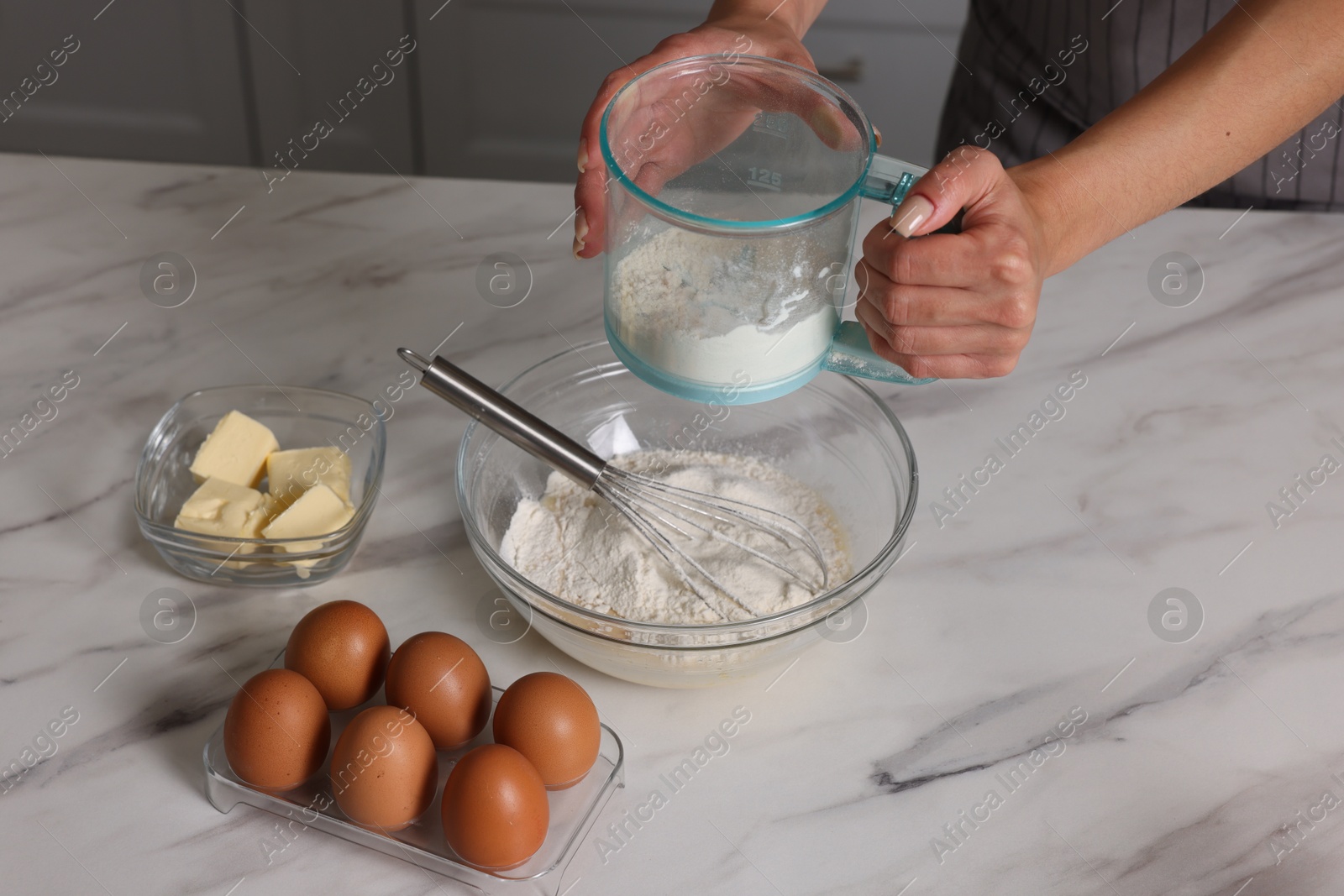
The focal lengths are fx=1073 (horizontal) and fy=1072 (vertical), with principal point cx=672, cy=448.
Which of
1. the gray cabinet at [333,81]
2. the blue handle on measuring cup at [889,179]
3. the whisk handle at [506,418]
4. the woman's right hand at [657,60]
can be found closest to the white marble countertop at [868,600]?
the whisk handle at [506,418]

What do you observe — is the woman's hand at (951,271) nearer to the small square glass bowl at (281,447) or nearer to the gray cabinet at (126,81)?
the small square glass bowl at (281,447)

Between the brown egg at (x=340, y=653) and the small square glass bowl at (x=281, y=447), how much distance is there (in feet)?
0.33

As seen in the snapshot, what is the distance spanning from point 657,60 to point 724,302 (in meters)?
0.32

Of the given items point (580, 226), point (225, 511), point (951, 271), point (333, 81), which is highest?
point (951, 271)

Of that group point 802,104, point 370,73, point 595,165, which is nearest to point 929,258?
point 802,104

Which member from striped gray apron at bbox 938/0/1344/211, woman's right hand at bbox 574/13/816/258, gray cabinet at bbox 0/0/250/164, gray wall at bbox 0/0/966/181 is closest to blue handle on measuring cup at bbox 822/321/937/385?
woman's right hand at bbox 574/13/816/258

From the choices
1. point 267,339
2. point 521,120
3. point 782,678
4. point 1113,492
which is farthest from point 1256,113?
point 521,120

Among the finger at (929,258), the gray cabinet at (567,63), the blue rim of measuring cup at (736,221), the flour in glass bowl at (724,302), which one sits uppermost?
the blue rim of measuring cup at (736,221)

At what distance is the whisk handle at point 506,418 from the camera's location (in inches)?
31.3

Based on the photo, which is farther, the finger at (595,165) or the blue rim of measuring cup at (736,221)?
the finger at (595,165)

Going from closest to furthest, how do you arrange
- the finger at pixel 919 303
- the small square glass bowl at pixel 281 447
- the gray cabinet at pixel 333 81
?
the finger at pixel 919 303, the small square glass bowl at pixel 281 447, the gray cabinet at pixel 333 81

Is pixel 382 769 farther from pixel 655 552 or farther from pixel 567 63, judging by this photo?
pixel 567 63

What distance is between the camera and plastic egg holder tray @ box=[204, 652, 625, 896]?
2.37 ft

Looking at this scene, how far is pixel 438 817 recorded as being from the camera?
74 cm
